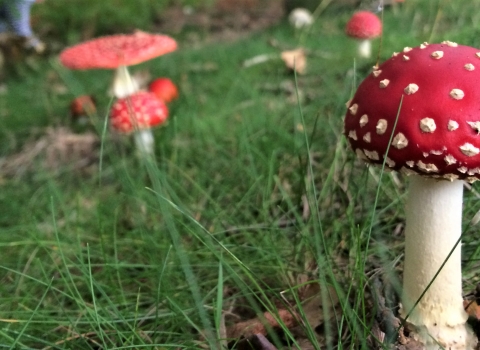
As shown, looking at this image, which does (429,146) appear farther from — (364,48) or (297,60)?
(364,48)

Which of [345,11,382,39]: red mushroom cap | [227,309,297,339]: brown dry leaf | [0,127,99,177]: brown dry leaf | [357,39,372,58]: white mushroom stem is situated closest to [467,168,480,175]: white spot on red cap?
[227,309,297,339]: brown dry leaf

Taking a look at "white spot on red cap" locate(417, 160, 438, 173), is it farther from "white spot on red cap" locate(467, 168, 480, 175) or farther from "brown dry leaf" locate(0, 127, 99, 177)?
"brown dry leaf" locate(0, 127, 99, 177)

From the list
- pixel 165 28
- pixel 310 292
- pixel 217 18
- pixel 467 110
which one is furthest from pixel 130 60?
pixel 217 18

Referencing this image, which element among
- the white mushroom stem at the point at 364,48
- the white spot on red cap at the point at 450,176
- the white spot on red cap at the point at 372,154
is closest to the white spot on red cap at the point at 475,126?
the white spot on red cap at the point at 450,176

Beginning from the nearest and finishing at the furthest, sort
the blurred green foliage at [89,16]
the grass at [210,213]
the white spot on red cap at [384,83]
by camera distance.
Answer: the white spot on red cap at [384,83]
the grass at [210,213]
the blurred green foliage at [89,16]

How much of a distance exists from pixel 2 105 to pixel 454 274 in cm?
441

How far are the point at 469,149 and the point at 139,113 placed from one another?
82.3 inches

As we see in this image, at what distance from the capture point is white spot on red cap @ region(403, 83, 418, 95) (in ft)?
3.53

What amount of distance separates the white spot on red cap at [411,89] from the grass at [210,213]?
266 millimetres

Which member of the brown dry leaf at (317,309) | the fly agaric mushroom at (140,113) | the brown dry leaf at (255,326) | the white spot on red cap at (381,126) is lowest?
the brown dry leaf at (255,326)

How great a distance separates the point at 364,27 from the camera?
3691 millimetres

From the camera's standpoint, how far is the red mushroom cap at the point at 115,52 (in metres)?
2.73

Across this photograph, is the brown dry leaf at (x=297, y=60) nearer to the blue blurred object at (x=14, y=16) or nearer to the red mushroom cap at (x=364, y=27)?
the red mushroom cap at (x=364, y=27)

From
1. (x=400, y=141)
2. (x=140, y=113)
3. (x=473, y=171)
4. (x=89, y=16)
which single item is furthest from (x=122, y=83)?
(x=89, y=16)
